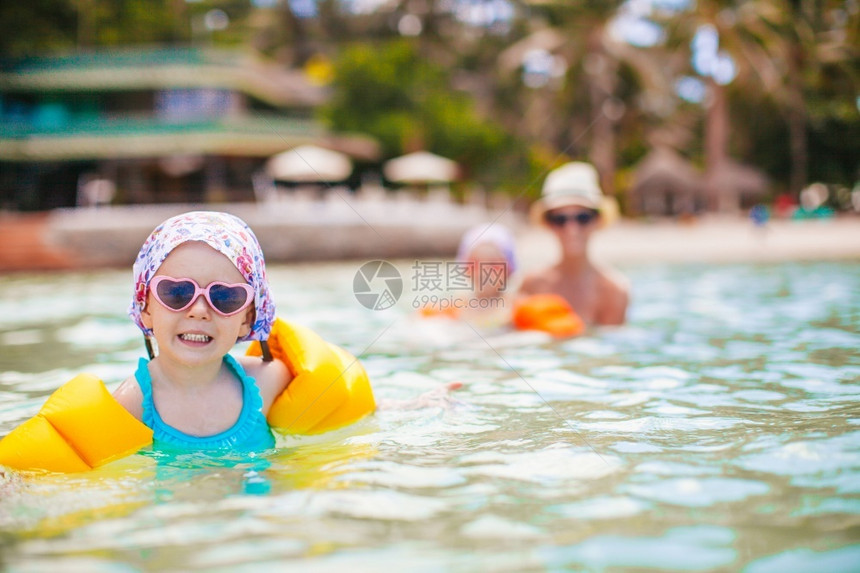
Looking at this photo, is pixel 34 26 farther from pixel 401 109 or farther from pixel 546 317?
pixel 546 317

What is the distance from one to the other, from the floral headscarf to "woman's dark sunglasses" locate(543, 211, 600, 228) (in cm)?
362

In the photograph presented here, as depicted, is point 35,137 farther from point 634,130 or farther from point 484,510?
point 484,510

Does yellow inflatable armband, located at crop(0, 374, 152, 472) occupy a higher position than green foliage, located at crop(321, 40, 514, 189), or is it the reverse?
green foliage, located at crop(321, 40, 514, 189)

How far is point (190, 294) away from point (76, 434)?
631 mm

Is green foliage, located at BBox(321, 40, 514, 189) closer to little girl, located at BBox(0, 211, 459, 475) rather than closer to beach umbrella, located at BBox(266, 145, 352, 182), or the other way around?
beach umbrella, located at BBox(266, 145, 352, 182)

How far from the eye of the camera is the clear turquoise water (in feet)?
7.20

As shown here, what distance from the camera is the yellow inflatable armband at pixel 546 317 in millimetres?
5953

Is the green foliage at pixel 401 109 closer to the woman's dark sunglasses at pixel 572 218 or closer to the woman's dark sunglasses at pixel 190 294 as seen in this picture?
the woman's dark sunglasses at pixel 572 218

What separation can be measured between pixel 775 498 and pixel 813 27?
3554 cm

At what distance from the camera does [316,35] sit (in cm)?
4266

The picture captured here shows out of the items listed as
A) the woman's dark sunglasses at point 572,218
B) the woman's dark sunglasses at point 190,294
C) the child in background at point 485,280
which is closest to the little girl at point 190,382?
the woman's dark sunglasses at point 190,294

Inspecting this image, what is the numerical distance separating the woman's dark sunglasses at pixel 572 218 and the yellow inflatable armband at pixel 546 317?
23.8 inches

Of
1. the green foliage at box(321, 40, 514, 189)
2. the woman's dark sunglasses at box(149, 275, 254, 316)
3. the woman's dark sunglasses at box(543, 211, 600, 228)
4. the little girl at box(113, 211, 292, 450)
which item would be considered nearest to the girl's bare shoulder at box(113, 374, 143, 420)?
the little girl at box(113, 211, 292, 450)

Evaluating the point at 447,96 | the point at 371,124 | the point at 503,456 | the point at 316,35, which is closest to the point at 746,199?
the point at 447,96
